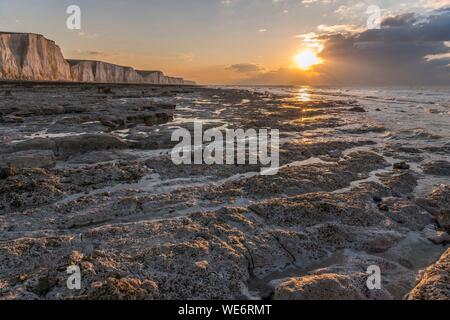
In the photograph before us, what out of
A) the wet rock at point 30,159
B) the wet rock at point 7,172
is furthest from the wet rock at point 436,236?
the wet rock at point 30,159

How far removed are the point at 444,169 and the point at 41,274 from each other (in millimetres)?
13546

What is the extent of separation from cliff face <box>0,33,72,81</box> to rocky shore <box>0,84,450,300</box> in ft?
306

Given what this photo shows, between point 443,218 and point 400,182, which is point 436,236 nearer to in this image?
point 443,218

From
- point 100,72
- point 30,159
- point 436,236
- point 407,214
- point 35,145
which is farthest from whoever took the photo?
point 100,72

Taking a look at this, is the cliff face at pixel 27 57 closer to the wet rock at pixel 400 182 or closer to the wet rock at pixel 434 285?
the wet rock at pixel 400 182

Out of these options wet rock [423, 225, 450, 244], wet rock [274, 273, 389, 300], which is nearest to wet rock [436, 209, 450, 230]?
wet rock [423, 225, 450, 244]

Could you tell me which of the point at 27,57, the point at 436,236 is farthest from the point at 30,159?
the point at 27,57

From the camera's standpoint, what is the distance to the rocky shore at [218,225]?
5.43m

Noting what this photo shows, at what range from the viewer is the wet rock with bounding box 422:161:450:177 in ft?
40.3

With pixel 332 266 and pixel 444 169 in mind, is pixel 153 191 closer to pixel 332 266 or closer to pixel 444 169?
pixel 332 266

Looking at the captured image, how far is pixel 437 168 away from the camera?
12.6 meters

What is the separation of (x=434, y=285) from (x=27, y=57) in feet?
369
